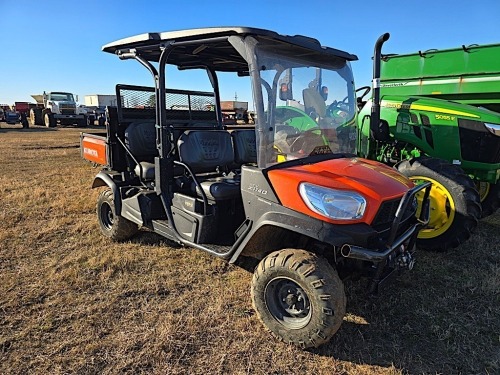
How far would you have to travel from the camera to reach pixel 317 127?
3.27 m

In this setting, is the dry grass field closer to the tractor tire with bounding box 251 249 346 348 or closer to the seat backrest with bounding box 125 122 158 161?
the tractor tire with bounding box 251 249 346 348

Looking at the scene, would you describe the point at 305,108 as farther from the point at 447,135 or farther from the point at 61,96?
the point at 61,96

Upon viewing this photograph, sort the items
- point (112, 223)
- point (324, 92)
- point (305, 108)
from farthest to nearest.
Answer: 1. point (112, 223)
2. point (324, 92)
3. point (305, 108)

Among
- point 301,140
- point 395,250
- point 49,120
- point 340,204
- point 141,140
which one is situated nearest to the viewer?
point 340,204

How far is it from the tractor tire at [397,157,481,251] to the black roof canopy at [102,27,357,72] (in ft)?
5.18

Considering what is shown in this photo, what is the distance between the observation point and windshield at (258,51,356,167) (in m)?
2.94

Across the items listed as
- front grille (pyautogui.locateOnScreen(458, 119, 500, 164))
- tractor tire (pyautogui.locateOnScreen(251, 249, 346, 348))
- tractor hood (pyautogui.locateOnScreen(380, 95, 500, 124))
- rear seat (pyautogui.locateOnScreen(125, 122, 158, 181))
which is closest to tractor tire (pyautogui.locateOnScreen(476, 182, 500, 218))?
front grille (pyautogui.locateOnScreen(458, 119, 500, 164))

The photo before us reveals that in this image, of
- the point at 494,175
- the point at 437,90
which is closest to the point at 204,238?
the point at 494,175

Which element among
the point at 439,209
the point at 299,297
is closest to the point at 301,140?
the point at 299,297

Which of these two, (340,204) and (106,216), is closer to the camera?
(340,204)

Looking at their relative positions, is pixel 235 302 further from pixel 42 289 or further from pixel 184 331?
pixel 42 289

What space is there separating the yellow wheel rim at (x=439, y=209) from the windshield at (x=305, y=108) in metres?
1.22

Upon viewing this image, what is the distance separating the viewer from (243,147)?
4168mm

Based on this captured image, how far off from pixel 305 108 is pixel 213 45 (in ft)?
3.13
